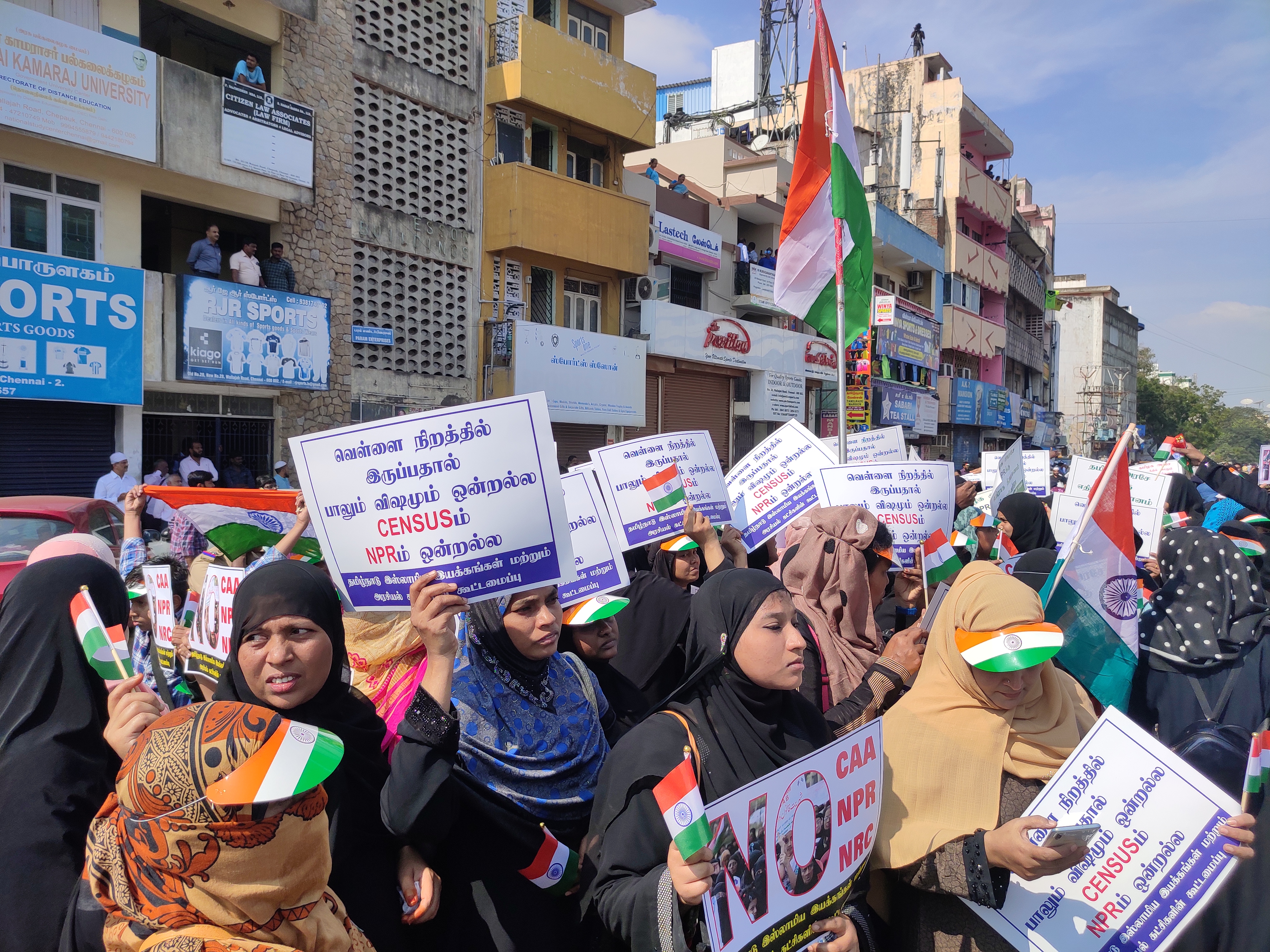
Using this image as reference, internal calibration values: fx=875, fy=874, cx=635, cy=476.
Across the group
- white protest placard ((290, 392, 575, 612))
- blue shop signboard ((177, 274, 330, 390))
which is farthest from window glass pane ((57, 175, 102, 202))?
white protest placard ((290, 392, 575, 612))

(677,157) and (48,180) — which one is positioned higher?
(677,157)

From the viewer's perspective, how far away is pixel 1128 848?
2.03 meters

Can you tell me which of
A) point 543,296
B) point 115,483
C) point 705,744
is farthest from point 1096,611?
point 543,296

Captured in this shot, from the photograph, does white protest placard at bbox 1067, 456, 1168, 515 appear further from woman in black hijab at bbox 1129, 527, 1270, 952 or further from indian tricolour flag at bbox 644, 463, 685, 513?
indian tricolour flag at bbox 644, 463, 685, 513

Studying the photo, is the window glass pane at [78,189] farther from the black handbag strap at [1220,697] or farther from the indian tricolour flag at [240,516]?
the black handbag strap at [1220,697]

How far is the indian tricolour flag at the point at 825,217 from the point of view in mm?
7195

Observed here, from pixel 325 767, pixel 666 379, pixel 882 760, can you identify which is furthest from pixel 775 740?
pixel 666 379

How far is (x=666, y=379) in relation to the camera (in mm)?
20703

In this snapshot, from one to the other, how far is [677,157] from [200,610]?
23.9 m

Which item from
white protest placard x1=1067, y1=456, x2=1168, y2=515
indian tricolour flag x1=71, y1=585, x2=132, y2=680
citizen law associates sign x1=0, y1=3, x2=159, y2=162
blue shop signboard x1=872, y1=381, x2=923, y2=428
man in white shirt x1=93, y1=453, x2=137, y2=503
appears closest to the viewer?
indian tricolour flag x1=71, y1=585, x2=132, y2=680

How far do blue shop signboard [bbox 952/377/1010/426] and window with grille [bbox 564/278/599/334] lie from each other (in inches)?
791

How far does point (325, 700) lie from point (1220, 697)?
2995 mm

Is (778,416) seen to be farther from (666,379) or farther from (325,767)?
(325,767)

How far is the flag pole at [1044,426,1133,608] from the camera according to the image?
3088 mm
